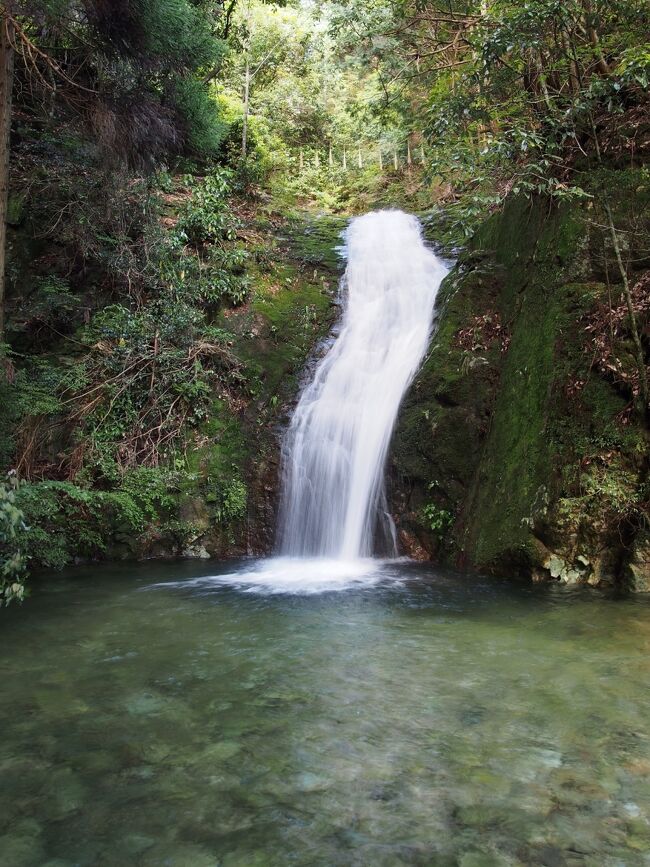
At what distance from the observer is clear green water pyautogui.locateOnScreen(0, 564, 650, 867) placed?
88.4 inches

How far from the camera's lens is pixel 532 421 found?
661cm

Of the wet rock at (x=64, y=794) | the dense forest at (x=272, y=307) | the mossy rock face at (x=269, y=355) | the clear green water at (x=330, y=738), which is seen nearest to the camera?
the clear green water at (x=330, y=738)

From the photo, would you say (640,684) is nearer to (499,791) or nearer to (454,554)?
(499,791)

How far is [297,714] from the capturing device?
333cm

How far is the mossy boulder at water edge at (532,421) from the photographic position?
5844 millimetres

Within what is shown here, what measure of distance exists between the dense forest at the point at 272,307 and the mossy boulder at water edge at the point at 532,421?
26 mm

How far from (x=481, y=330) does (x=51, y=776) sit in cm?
715

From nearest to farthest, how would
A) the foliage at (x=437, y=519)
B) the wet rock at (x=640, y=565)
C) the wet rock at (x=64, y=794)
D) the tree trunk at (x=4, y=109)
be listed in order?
1. the wet rock at (x=64, y=794)
2. the wet rock at (x=640, y=565)
3. the tree trunk at (x=4, y=109)
4. the foliage at (x=437, y=519)

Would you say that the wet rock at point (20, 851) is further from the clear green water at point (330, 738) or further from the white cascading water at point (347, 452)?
the white cascading water at point (347, 452)

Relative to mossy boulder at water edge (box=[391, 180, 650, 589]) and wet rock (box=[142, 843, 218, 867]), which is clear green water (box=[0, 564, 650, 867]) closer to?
wet rock (box=[142, 843, 218, 867])

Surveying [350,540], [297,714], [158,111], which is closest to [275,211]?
[158,111]

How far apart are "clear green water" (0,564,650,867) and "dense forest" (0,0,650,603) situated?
1149 millimetres

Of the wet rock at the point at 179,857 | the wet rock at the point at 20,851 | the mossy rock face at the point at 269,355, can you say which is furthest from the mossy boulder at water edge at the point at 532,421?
the wet rock at the point at 20,851

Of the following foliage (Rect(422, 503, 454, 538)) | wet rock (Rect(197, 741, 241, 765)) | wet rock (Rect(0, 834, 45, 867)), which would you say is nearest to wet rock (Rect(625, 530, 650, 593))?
foliage (Rect(422, 503, 454, 538))
